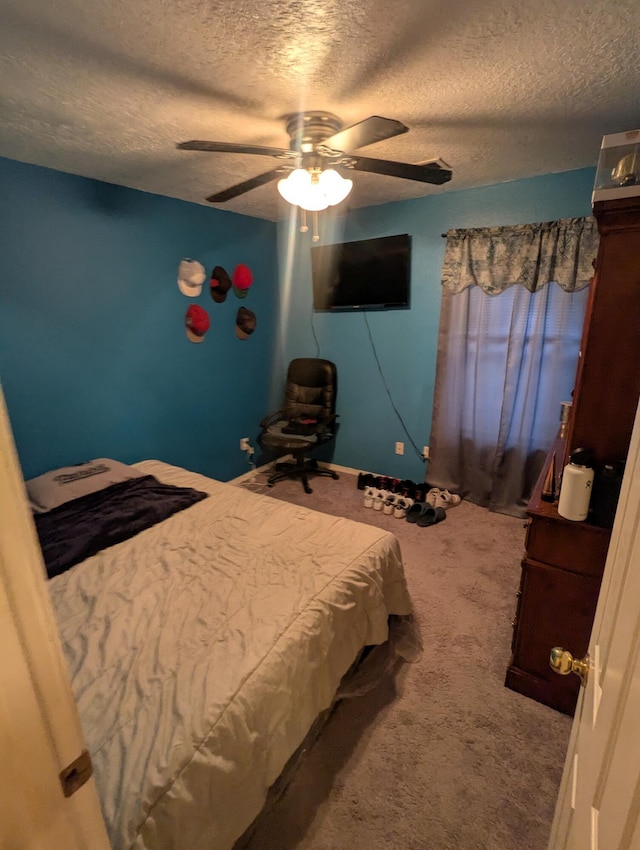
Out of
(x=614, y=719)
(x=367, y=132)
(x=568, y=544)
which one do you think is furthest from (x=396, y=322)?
(x=614, y=719)

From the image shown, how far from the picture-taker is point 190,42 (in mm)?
1350

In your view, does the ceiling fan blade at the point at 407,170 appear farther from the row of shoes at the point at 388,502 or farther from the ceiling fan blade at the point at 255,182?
the row of shoes at the point at 388,502

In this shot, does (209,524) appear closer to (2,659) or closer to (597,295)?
(2,659)

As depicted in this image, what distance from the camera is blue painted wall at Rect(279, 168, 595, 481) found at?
9.35 feet

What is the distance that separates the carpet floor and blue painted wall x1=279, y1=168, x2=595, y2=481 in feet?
5.93

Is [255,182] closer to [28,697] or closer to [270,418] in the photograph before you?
[28,697]

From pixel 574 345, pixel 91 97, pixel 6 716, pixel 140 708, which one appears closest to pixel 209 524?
pixel 140 708

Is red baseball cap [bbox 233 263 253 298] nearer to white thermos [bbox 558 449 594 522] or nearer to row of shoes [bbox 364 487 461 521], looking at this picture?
row of shoes [bbox 364 487 461 521]

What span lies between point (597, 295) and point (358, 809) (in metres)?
1.93

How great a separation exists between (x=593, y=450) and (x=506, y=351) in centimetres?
169

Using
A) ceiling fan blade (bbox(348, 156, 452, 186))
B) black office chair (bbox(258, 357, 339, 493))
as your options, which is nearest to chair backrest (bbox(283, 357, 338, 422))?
black office chair (bbox(258, 357, 339, 493))

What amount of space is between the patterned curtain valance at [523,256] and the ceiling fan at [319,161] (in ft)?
4.28

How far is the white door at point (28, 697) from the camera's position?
43 cm

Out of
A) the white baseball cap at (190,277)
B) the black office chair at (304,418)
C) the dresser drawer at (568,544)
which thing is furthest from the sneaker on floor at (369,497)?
the white baseball cap at (190,277)
